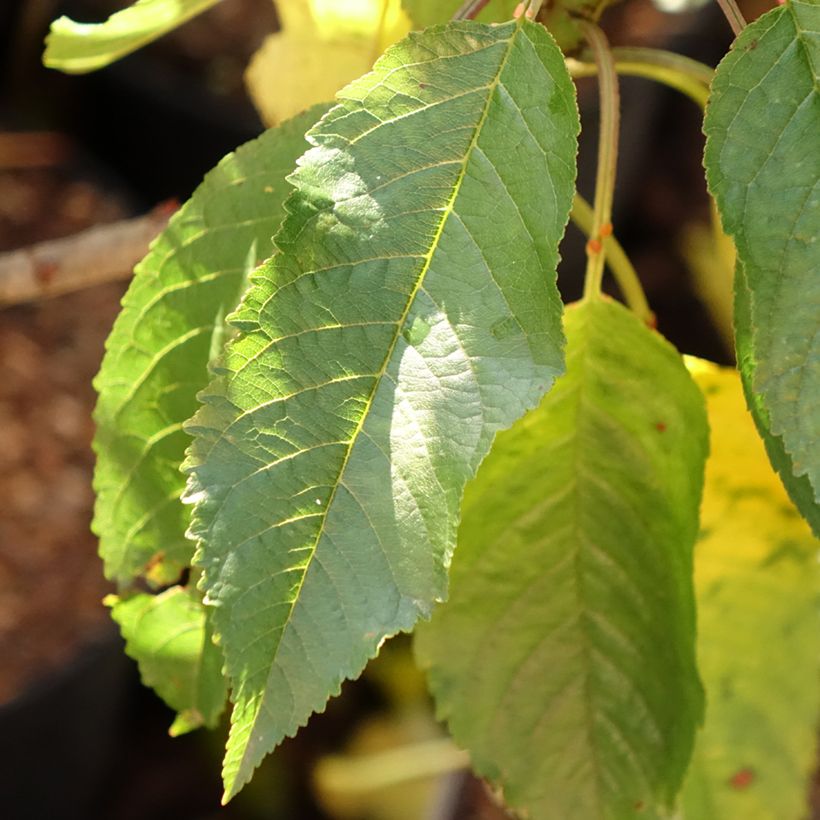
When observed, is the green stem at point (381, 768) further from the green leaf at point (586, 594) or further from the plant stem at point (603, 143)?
the plant stem at point (603, 143)

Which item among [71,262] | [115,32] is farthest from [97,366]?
[115,32]

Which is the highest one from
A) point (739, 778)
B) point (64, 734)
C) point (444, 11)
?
point (444, 11)

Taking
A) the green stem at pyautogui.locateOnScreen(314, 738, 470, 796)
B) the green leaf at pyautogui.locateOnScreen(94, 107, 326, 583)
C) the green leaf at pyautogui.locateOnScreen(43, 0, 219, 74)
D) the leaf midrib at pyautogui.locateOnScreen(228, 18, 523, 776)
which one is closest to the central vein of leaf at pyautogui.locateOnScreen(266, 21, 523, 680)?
the leaf midrib at pyautogui.locateOnScreen(228, 18, 523, 776)

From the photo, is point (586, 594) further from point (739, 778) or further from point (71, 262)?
point (71, 262)

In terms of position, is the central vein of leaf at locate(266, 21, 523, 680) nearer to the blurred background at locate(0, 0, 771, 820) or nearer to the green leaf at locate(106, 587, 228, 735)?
the green leaf at locate(106, 587, 228, 735)

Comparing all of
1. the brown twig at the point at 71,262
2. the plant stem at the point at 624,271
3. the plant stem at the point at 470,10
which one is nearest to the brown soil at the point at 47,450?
the brown twig at the point at 71,262

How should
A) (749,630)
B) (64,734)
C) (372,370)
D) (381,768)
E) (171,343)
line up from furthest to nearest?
(381,768)
(64,734)
(749,630)
(171,343)
(372,370)

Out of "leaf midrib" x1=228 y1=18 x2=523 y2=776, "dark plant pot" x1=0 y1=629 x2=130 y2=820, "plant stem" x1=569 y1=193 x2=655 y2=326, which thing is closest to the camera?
"leaf midrib" x1=228 y1=18 x2=523 y2=776
